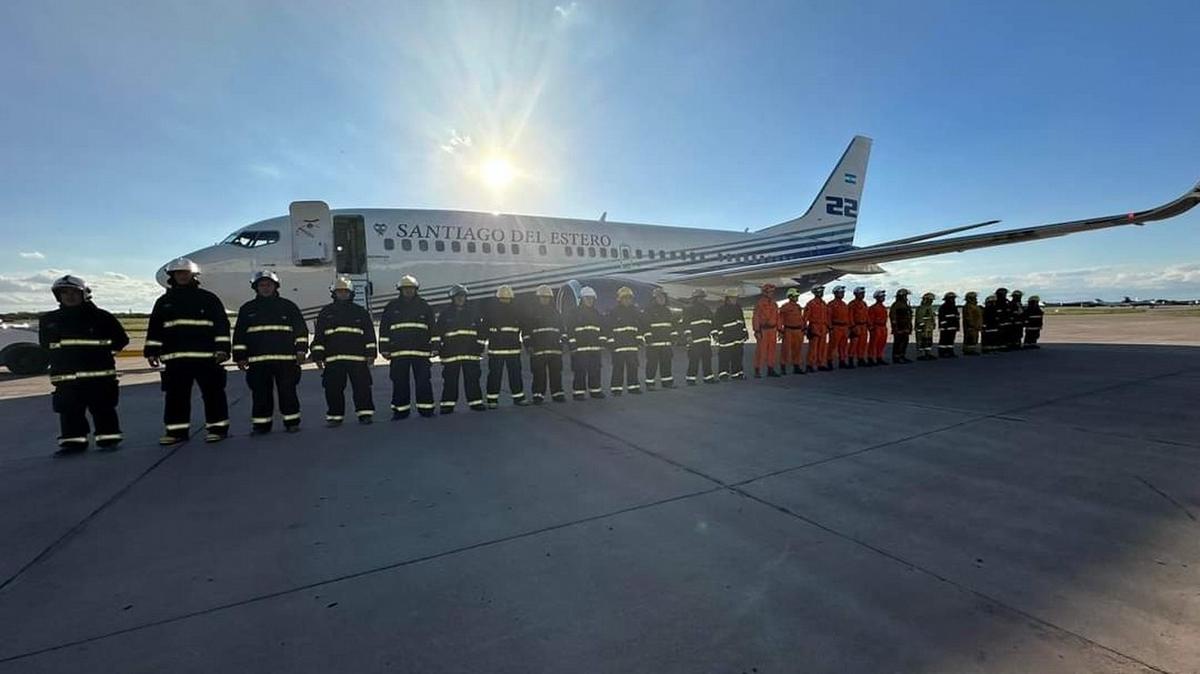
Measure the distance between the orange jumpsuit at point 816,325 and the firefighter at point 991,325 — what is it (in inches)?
262

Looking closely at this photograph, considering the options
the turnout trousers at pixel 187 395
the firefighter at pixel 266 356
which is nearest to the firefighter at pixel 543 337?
the firefighter at pixel 266 356

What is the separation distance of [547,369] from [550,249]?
7386 millimetres

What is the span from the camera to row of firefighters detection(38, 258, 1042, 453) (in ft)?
17.1

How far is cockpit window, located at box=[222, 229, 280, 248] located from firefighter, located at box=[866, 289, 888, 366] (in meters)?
13.3

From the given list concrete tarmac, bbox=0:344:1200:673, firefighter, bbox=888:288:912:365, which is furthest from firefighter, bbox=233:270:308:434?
firefighter, bbox=888:288:912:365

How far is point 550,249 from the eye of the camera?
48.0ft

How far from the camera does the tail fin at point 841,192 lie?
20.2 m

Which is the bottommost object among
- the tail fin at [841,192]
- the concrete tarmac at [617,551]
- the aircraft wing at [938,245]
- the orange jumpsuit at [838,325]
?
the concrete tarmac at [617,551]

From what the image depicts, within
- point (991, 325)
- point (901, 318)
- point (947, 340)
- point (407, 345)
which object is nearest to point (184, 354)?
point (407, 345)

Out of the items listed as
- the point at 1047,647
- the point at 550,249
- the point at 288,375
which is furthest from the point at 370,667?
the point at 550,249

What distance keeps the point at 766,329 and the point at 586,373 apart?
3882 mm

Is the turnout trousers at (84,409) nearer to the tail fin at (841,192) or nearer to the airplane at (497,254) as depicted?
the airplane at (497,254)

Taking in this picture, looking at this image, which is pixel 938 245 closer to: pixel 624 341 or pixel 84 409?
pixel 624 341

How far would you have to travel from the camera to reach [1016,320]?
14.3 meters
